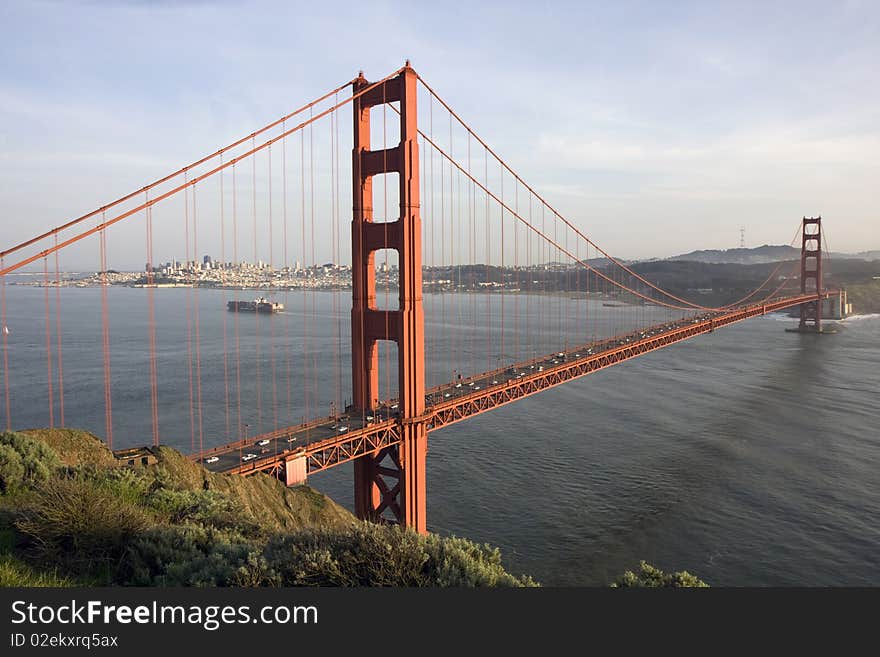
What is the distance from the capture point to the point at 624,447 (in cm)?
2538

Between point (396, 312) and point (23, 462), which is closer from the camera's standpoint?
point (23, 462)

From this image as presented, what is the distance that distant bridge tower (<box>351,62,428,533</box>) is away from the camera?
15828 millimetres

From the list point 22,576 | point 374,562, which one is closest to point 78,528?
point 22,576

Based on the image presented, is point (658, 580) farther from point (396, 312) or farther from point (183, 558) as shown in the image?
point (396, 312)

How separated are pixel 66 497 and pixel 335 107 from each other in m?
15.1

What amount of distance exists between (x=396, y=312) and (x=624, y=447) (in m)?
13.9

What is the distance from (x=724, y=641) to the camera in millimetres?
3723

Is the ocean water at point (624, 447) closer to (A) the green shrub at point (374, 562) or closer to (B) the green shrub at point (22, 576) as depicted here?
(A) the green shrub at point (374, 562)

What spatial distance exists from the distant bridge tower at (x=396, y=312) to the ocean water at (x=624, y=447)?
2500 mm

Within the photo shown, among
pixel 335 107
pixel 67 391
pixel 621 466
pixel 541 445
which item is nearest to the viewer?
pixel 335 107

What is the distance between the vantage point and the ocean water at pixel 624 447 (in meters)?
16.7

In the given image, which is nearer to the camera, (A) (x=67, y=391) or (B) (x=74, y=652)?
(B) (x=74, y=652)

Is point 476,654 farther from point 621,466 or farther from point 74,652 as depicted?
point 621,466

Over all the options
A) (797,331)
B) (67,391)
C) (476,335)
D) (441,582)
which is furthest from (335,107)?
A: (797,331)
